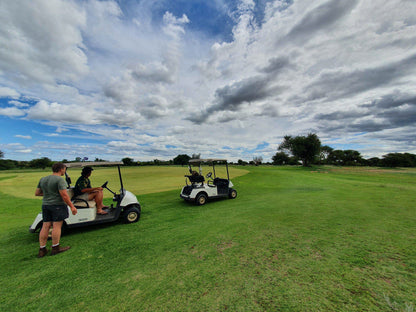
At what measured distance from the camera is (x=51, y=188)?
375 centimetres

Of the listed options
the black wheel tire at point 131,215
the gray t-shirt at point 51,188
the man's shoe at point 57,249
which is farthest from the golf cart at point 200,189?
the gray t-shirt at point 51,188

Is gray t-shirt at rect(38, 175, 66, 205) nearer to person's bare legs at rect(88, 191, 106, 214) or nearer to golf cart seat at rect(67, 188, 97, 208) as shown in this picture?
golf cart seat at rect(67, 188, 97, 208)

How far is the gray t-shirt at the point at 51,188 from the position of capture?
3736 mm

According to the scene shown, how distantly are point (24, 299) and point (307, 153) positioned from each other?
2179 inches

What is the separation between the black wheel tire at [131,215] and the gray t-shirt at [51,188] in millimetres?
2259

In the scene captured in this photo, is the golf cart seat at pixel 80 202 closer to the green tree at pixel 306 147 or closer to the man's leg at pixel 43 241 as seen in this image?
the man's leg at pixel 43 241

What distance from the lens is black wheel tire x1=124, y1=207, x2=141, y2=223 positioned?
574cm

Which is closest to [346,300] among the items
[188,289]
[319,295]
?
[319,295]

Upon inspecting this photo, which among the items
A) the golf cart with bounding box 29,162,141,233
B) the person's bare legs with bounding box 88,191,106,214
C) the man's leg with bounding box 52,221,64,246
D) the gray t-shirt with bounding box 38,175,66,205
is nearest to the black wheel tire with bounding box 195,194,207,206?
the golf cart with bounding box 29,162,141,233

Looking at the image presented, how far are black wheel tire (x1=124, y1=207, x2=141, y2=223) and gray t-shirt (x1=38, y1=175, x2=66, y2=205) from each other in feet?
7.41

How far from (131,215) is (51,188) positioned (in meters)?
2.64

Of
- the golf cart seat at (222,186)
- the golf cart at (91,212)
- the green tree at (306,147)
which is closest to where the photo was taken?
the golf cart at (91,212)

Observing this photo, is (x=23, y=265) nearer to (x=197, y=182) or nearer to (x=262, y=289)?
(x=262, y=289)

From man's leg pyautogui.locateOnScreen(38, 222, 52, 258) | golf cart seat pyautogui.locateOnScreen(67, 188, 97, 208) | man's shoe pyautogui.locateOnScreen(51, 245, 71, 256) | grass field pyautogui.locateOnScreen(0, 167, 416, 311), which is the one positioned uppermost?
golf cart seat pyautogui.locateOnScreen(67, 188, 97, 208)
